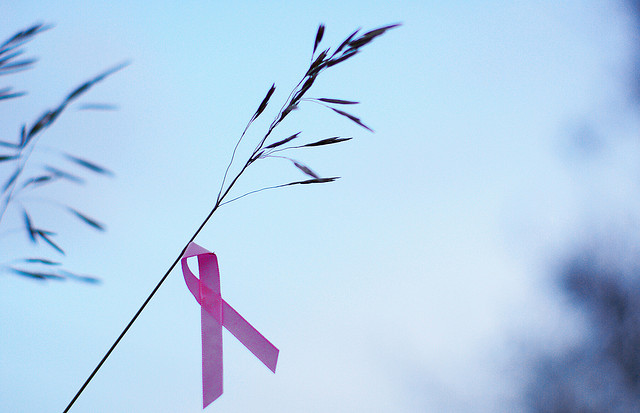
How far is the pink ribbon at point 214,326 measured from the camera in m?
0.45

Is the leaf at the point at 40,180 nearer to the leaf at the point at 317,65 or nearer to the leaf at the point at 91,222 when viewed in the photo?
the leaf at the point at 91,222

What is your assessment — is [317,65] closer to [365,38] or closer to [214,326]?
[365,38]

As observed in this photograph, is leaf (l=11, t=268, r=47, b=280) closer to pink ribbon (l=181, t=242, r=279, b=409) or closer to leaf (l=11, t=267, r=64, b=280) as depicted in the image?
leaf (l=11, t=267, r=64, b=280)

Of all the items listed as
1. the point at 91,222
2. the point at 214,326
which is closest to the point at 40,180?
the point at 91,222

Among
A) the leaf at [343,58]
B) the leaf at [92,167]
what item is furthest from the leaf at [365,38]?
the leaf at [92,167]

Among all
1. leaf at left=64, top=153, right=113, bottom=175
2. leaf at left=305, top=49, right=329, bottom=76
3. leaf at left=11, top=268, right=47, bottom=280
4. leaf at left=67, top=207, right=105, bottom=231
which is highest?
leaf at left=305, top=49, right=329, bottom=76

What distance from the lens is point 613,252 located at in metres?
1.47

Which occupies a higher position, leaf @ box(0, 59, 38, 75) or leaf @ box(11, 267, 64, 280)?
leaf @ box(0, 59, 38, 75)

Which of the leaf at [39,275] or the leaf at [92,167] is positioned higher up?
the leaf at [92,167]

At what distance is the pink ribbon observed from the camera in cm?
45

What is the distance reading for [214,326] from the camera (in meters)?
0.46

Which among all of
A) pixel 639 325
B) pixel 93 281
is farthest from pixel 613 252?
pixel 93 281

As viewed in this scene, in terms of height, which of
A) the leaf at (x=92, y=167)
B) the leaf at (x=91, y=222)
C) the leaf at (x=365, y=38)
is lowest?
the leaf at (x=91, y=222)

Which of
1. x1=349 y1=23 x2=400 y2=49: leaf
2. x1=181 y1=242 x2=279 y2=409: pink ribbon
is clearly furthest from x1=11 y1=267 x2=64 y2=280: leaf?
x1=349 y1=23 x2=400 y2=49: leaf
